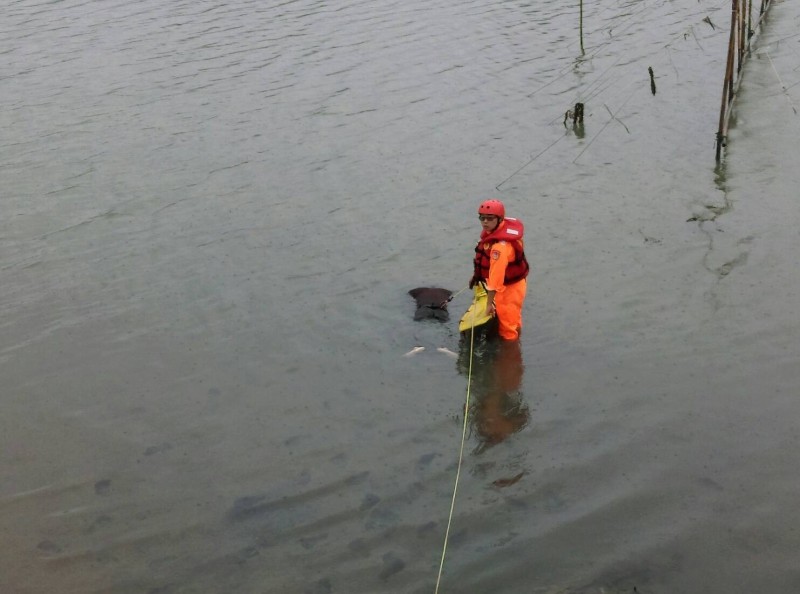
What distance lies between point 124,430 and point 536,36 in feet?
49.8

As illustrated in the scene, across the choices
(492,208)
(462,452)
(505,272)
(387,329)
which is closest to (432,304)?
(387,329)

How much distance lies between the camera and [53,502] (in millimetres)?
7594

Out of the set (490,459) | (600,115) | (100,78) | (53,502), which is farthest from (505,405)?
(100,78)

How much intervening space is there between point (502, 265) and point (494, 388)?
49.4 inches

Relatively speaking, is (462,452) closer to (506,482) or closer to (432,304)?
(506,482)

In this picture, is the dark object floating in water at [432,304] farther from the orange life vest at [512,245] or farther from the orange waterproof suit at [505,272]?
the orange life vest at [512,245]

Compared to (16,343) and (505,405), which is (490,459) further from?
(16,343)

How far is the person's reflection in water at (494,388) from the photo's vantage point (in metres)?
8.41

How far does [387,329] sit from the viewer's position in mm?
10062

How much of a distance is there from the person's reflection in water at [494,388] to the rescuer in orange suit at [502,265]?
0.24m

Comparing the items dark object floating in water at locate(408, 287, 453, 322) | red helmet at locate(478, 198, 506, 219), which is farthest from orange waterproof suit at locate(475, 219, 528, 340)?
dark object floating in water at locate(408, 287, 453, 322)

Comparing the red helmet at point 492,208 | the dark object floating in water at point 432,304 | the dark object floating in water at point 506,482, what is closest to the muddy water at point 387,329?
the dark object floating in water at point 506,482

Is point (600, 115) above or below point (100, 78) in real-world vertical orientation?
below

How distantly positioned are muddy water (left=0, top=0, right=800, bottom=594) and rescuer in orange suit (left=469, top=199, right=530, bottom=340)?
438mm
